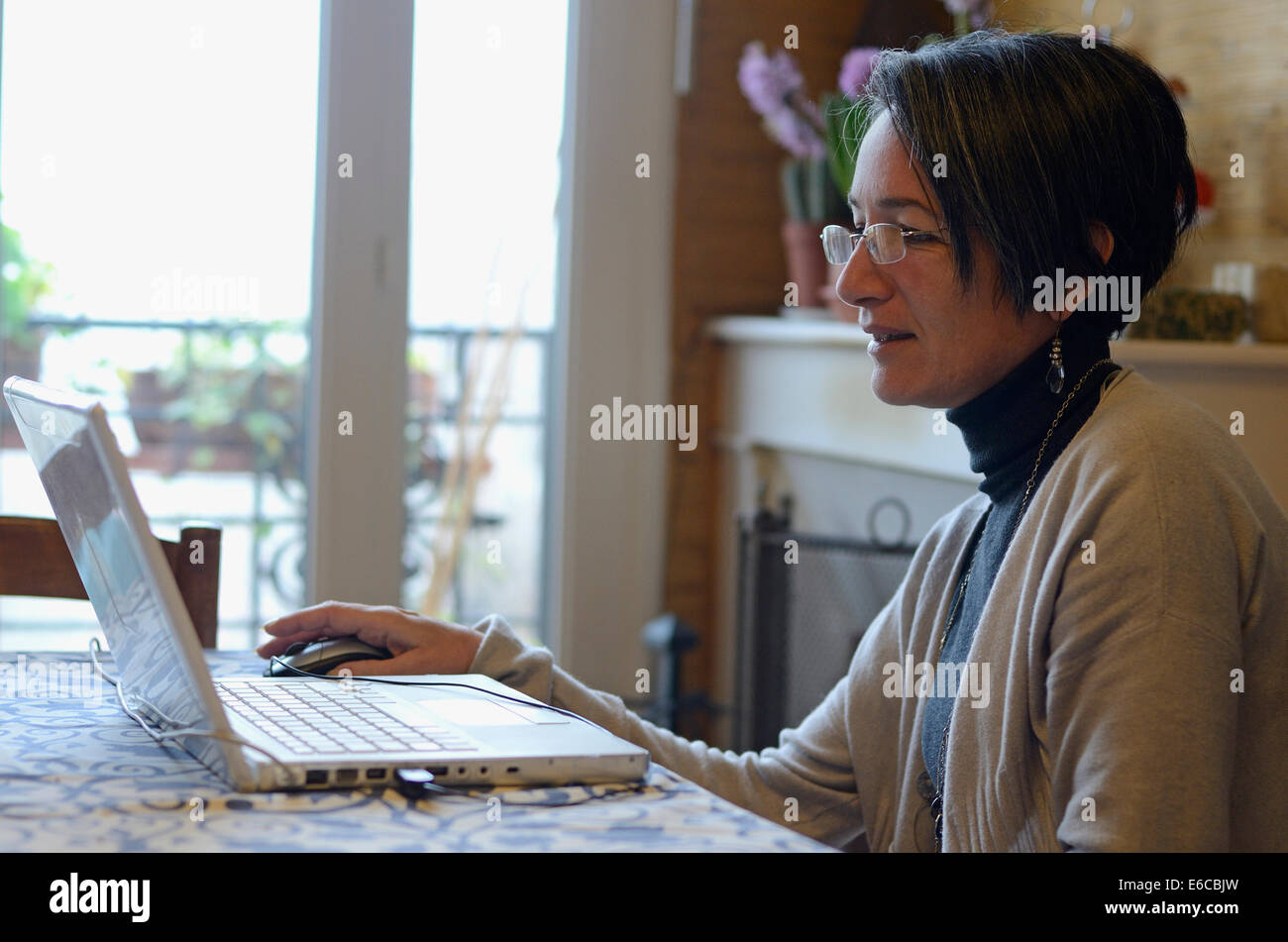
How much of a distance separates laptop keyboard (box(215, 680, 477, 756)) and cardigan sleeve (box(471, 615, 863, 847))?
0.51ft

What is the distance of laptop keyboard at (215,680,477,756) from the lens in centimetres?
88

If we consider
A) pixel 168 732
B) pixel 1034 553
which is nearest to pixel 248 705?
pixel 168 732

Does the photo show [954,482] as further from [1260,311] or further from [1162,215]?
[1162,215]

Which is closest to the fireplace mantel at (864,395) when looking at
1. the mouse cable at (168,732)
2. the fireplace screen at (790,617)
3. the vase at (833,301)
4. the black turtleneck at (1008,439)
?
the vase at (833,301)

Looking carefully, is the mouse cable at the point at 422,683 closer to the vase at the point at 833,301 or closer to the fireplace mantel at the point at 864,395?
the fireplace mantel at the point at 864,395

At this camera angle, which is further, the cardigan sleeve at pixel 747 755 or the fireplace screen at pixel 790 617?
the fireplace screen at pixel 790 617

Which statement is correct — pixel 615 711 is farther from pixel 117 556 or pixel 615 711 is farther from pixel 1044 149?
pixel 1044 149

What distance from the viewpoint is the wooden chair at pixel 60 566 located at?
1375 mm

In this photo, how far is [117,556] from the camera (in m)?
0.90

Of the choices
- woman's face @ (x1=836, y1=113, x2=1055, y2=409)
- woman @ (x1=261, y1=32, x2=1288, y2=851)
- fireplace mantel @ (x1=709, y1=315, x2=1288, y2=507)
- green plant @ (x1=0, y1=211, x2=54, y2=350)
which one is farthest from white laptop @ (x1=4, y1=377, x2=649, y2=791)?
green plant @ (x1=0, y1=211, x2=54, y2=350)

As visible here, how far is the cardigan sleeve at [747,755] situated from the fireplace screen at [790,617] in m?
1.28

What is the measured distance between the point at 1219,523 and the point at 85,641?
230 cm

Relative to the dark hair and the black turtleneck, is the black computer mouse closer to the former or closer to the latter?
the black turtleneck

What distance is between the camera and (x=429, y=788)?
2.77 feet
